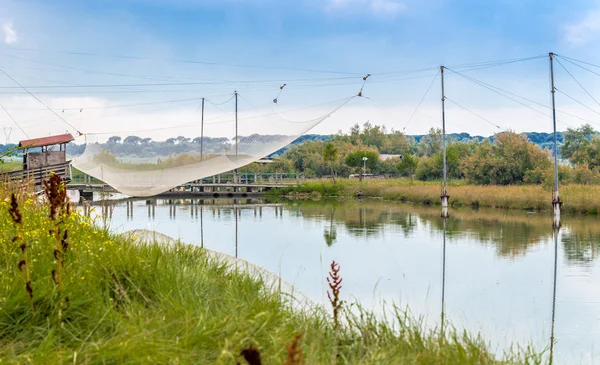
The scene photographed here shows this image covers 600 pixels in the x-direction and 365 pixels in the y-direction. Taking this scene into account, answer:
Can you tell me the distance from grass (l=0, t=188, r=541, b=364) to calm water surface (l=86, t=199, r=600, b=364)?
2.26 ft

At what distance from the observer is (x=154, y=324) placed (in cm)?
313

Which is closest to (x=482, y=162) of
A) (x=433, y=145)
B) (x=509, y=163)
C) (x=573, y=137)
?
(x=509, y=163)

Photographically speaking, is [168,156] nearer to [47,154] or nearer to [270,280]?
[47,154]

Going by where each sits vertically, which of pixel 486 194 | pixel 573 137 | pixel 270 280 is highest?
pixel 573 137

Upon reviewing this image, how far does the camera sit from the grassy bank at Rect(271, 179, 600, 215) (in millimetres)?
21531

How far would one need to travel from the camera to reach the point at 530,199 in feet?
78.0

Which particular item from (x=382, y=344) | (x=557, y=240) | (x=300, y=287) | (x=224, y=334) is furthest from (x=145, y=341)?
(x=557, y=240)

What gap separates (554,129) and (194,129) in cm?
1084

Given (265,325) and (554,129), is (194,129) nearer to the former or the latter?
(554,129)

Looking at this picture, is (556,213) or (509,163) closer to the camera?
(556,213)

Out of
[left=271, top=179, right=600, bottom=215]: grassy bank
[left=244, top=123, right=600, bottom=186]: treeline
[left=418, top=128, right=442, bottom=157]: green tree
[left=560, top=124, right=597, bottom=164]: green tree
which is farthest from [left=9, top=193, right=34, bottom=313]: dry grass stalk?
[left=418, top=128, right=442, bottom=157]: green tree

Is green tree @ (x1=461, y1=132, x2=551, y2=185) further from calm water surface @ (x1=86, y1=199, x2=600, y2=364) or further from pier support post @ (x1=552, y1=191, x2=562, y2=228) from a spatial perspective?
pier support post @ (x1=552, y1=191, x2=562, y2=228)

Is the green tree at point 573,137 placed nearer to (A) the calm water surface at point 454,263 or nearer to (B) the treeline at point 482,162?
(B) the treeline at point 482,162

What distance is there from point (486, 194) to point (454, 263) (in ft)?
52.0
